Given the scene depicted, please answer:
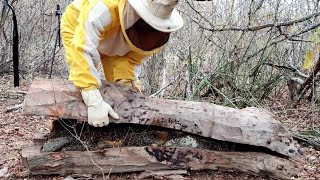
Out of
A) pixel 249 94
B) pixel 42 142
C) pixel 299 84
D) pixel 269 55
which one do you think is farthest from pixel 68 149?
pixel 299 84

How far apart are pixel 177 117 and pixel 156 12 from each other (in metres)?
0.67

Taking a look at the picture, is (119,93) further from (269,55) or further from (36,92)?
(269,55)

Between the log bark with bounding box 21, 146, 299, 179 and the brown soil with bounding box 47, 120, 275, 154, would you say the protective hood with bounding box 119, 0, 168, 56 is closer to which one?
the brown soil with bounding box 47, 120, 275, 154

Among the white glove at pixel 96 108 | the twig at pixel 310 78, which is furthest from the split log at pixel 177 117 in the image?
the twig at pixel 310 78

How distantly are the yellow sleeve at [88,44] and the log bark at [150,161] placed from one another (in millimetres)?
455

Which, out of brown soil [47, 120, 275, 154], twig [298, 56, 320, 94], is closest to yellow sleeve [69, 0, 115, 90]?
brown soil [47, 120, 275, 154]

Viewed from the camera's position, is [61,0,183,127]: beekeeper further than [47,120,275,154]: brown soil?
No

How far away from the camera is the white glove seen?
256 centimetres

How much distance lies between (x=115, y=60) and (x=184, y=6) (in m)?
2.32

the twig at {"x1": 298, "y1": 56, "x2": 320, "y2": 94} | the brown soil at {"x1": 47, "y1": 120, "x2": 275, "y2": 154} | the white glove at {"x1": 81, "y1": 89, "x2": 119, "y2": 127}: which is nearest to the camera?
the white glove at {"x1": 81, "y1": 89, "x2": 119, "y2": 127}

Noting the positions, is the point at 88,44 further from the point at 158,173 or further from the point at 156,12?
the point at 158,173

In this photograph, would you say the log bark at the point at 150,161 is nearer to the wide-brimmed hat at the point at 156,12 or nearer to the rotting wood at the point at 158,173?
the rotting wood at the point at 158,173

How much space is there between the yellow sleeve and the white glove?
4cm

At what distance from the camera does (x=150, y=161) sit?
2.70 metres
